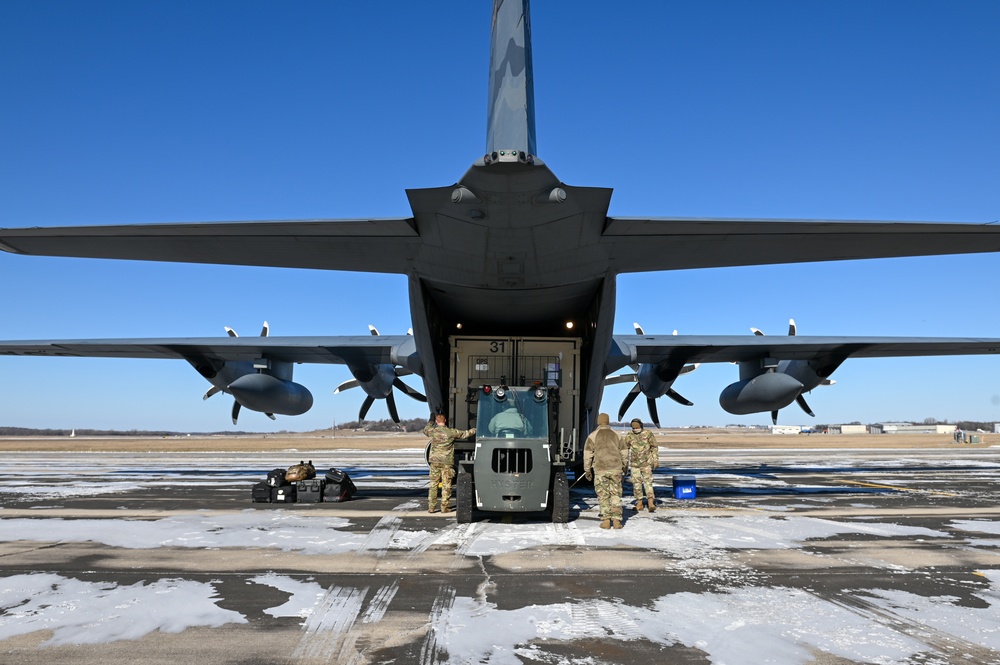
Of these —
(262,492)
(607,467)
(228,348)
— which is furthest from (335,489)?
(228,348)

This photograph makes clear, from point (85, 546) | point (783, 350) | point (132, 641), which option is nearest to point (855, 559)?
point (132, 641)

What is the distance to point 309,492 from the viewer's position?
11.7 metres

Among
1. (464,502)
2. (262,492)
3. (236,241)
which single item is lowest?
(262,492)

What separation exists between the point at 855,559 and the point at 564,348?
623cm

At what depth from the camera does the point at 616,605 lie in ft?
15.9

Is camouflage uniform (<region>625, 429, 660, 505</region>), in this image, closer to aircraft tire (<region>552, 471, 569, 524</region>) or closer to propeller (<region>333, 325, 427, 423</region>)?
aircraft tire (<region>552, 471, 569, 524</region>)

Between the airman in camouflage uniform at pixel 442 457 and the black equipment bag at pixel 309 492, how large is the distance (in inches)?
97.7

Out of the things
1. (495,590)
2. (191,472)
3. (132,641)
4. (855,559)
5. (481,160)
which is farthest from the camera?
(191,472)

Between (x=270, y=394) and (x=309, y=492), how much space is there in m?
5.03

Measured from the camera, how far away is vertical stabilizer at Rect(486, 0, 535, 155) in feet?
23.9

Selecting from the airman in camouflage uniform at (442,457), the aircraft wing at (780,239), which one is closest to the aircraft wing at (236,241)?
the aircraft wing at (780,239)

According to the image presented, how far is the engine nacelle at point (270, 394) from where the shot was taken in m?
15.6

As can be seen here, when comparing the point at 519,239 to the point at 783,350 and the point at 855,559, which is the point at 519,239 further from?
the point at 783,350

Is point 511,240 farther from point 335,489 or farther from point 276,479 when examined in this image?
point 276,479
